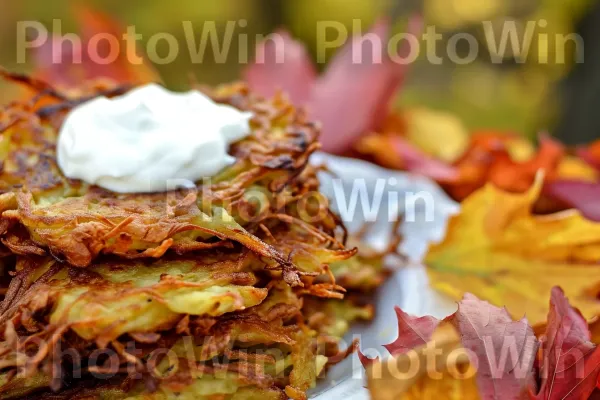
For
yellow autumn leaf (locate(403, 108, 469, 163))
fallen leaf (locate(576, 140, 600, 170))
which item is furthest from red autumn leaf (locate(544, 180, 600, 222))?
yellow autumn leaf (locate(403, 108, 469, 163))

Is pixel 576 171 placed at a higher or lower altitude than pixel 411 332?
higher

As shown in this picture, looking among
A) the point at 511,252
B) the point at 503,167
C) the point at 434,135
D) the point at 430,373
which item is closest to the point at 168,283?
the point at 430,373

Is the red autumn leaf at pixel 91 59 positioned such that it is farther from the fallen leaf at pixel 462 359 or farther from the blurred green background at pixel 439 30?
A: the fallen leaf at pixel 462 359

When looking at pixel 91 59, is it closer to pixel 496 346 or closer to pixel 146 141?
pixel 146 141

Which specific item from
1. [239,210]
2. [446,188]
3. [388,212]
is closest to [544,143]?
[446,188]

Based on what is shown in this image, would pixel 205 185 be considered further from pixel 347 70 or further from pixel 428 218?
pixel 347 70

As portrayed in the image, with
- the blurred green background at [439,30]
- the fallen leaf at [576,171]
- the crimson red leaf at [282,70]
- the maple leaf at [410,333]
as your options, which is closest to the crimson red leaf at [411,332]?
the maple leaf at [410,333]
